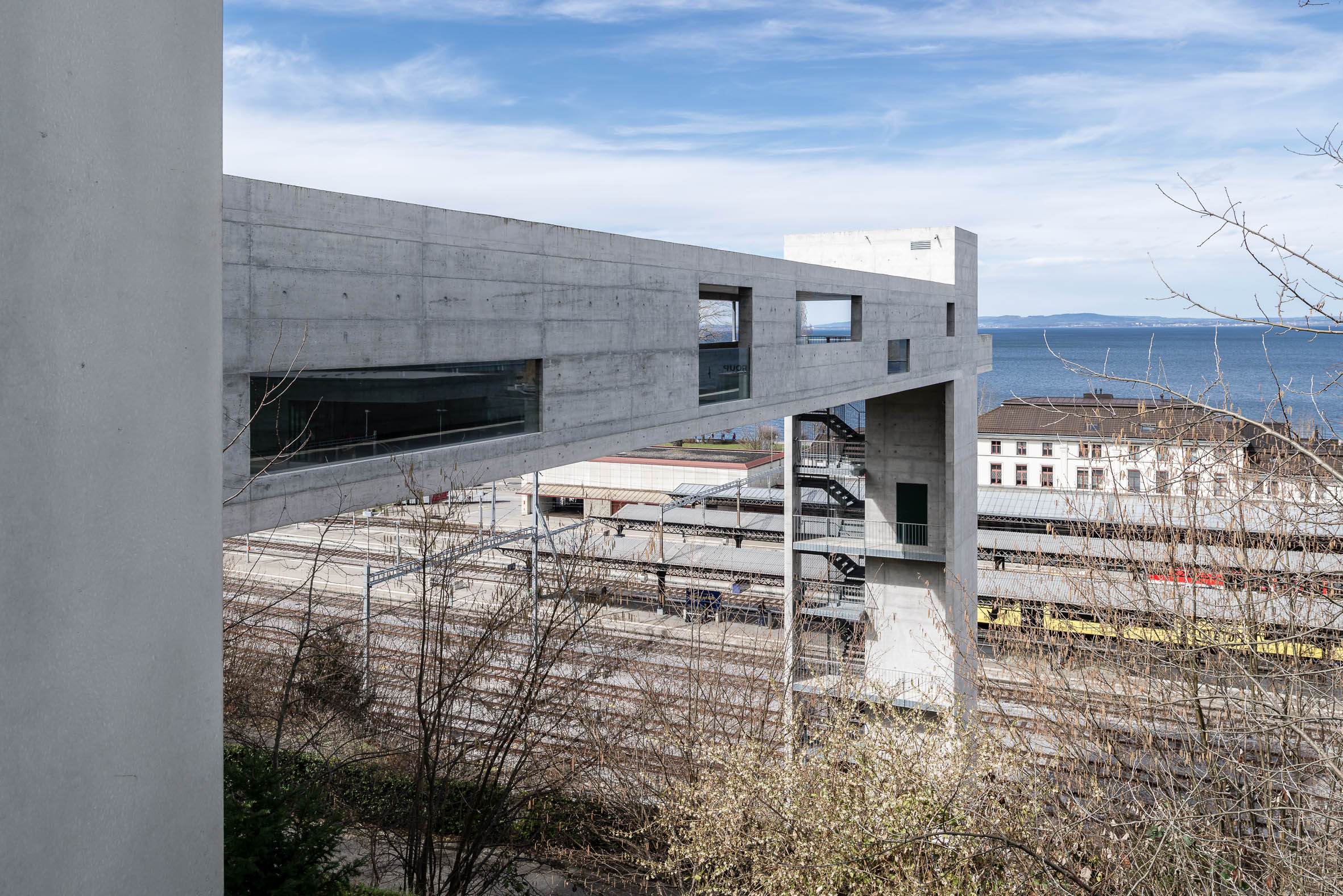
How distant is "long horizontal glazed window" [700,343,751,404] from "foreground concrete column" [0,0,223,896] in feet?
31.9

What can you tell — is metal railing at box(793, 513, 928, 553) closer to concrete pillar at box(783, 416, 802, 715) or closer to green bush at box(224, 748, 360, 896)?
concrete pillar at box(783, 416, 802, 715)

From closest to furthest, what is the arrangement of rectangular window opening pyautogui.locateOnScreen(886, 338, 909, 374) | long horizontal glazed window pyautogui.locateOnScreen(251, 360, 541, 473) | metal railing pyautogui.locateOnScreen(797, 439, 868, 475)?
1. long horizontal glazed window pyautogui.locateOnScreen(251, 360, 541, 473)
2. rectangular window opening pyautogui.locateOnScreen(886, 338, 909, 374)
3. metal railing pyautogui.locateOnScreen(797, 439, 868, 475)

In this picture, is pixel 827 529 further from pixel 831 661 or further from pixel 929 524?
pixel 831 661

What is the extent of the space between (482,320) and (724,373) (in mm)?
5432

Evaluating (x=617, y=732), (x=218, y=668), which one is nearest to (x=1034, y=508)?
(x=617, y=732)

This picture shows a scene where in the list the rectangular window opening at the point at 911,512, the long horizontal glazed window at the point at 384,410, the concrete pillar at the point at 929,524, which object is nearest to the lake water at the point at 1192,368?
the concrete pillar at the point at 929,524

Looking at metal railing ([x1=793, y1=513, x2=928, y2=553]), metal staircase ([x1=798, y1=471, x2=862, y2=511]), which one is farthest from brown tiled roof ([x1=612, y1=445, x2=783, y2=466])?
metal railing ([x1=793, y1=513, x2=928, y2=553])

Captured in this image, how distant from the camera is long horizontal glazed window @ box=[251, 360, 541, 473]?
768 centimetres

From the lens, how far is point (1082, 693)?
15.0 metres

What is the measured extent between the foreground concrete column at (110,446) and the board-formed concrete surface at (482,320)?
292 cm

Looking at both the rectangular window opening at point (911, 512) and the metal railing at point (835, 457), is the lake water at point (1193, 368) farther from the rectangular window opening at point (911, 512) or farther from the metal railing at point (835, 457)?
the rectangular window opening at point (911, 512)

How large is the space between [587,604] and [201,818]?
9.16 m

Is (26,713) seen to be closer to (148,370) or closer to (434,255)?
(148,370)

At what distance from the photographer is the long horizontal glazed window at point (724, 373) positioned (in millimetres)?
13984
